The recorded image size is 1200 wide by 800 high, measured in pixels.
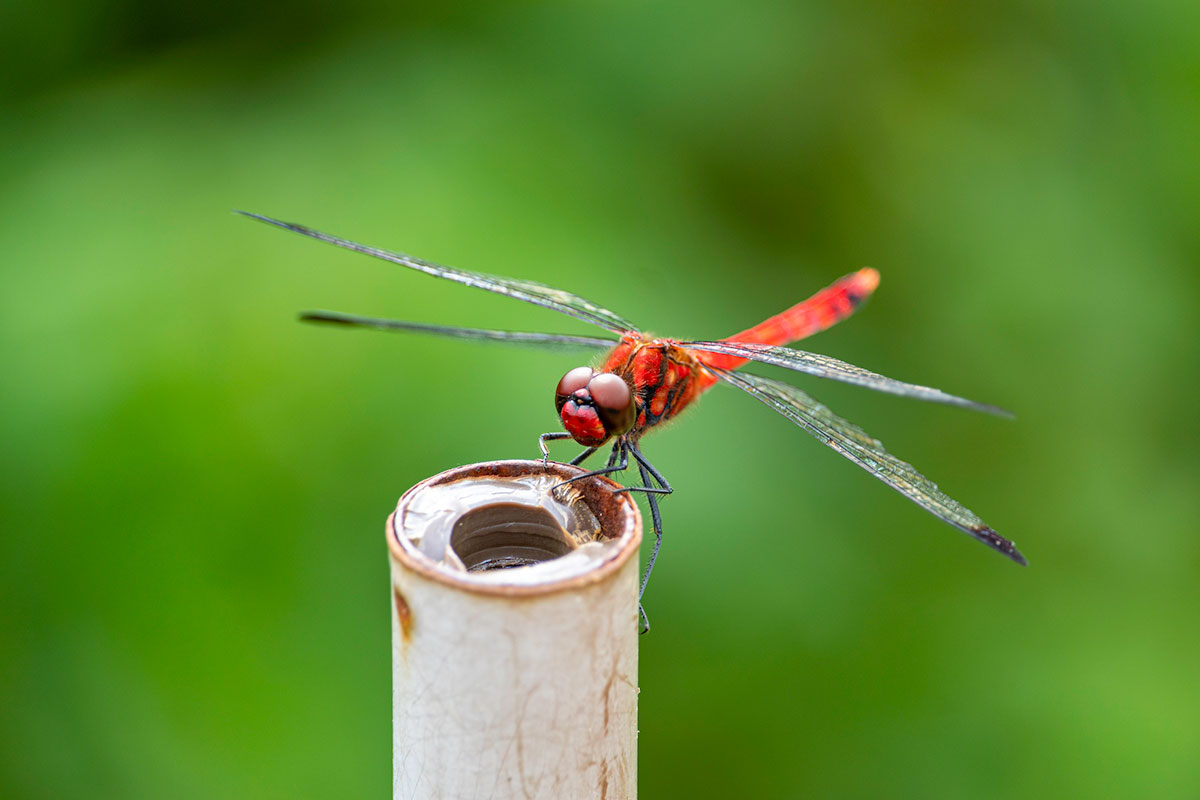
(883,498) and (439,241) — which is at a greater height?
(439,241)

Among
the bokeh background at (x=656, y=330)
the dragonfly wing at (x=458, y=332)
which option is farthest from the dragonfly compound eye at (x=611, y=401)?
the bokeh background at (x=656, y=330)

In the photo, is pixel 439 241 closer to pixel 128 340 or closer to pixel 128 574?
A: pixel 128 340

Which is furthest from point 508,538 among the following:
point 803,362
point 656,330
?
point 656,330

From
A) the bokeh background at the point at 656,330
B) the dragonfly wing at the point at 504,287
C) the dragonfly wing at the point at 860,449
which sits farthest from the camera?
the bokeh background at the point at 656,330

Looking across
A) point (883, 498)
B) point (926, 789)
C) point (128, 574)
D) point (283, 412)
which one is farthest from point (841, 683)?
point (128, 574)

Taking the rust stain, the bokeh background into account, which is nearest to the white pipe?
the rust stain

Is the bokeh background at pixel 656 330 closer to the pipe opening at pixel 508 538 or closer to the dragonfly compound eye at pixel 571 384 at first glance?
the dragonfly compound eye at pixel 571 384
